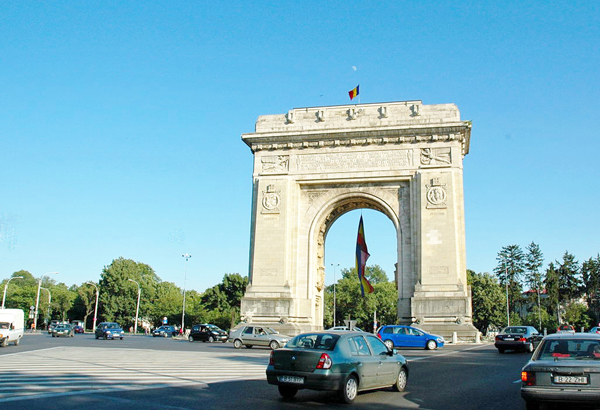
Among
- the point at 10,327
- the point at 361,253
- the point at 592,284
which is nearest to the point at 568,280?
the point at 592,284

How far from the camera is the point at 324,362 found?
909 cm

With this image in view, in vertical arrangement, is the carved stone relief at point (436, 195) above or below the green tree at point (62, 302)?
above

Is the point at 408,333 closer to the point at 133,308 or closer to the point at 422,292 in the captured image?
the point at 422,292

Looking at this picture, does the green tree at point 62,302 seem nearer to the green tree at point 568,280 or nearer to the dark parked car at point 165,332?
the dark parked car at point 165,332

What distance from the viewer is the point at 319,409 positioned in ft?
28.3

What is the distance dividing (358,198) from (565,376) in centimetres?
2664

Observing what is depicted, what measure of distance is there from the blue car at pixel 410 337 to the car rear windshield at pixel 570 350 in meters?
17.8

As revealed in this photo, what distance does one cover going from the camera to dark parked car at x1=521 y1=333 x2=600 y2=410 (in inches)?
302

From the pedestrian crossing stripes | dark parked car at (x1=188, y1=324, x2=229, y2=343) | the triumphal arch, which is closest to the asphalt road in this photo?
the pedestrian crossing stripes

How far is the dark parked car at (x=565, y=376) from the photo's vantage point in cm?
766

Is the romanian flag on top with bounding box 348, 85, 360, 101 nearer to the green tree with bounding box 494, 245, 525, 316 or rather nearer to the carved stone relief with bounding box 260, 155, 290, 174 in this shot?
the carved stone relief with bounding box 260, 155, 290, 174

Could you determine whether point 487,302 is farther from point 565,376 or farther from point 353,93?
point 565,376

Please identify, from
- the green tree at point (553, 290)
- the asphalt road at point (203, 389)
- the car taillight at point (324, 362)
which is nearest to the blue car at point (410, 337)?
the asphalt road at point (203, 389)

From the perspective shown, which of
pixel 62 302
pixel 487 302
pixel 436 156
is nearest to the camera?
pixel 436 156
